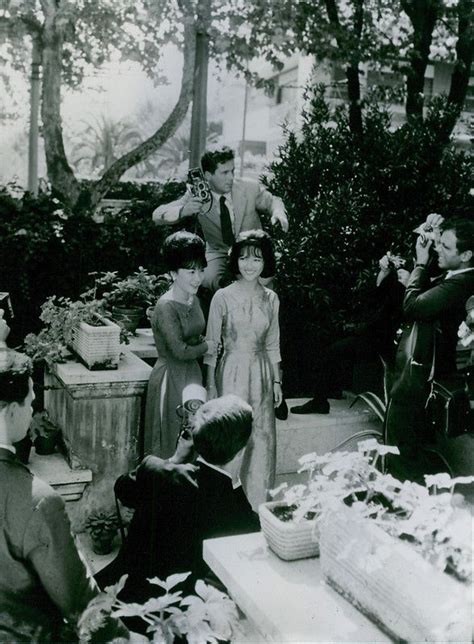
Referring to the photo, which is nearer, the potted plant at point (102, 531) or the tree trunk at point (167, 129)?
the potted plant at point (102, 531)

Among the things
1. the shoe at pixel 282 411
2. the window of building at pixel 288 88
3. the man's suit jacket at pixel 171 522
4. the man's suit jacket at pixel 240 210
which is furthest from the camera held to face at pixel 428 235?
the window of building at pixel 288 88

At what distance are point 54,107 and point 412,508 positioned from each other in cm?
685

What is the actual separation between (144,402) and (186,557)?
188 centimetres

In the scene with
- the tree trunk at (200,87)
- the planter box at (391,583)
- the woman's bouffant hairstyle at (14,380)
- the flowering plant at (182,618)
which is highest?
the tree trunk at (200,87)

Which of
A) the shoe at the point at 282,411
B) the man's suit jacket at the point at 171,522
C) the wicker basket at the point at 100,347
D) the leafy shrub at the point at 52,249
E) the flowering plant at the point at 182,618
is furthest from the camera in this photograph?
the leafy shrub at the point at 52,249

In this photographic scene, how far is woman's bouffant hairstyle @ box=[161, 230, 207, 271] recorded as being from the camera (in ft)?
12.8

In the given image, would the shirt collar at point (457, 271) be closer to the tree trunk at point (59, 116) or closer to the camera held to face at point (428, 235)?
the camera held to face at point (428, 235)

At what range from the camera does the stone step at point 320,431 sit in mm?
4969

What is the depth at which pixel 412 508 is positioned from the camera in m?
1.90

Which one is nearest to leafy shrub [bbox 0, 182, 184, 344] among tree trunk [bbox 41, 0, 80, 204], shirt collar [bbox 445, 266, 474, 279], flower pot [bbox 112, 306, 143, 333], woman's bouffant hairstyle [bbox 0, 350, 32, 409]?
tree trunk [bbox 41, 0, 80, 204]

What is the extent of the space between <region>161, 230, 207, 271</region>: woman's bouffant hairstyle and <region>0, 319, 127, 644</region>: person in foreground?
2.09m

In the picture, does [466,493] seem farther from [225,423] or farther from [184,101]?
[184,101]

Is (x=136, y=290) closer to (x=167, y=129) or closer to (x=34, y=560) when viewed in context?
(x=167, y=129)

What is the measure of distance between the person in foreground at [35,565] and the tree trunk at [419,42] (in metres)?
6.48
